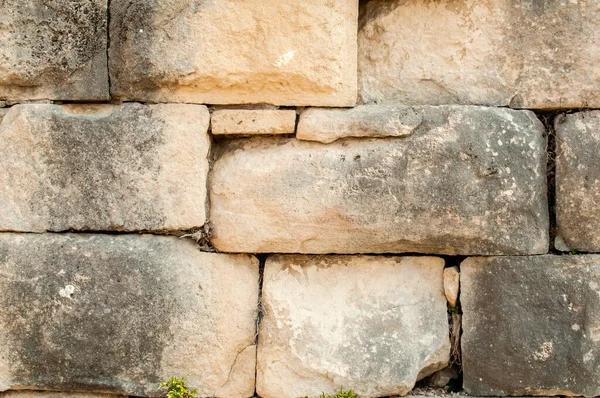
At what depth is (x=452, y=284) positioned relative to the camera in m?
2.55

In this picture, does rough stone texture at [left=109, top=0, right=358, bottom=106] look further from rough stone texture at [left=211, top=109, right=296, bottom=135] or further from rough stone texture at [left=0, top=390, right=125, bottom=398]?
rough stone texture at [left=0, top=390, right=125, bottom=398]

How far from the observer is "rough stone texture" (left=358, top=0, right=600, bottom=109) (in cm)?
247

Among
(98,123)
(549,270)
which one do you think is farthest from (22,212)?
(549,270)

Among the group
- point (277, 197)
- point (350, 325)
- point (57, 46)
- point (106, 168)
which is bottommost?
point (350, 325)

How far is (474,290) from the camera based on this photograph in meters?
2.51

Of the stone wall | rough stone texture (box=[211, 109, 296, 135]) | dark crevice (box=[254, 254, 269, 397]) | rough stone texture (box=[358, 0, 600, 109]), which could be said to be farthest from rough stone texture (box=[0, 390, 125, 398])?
rough stone texture (box=[358, 0, 600, 109])

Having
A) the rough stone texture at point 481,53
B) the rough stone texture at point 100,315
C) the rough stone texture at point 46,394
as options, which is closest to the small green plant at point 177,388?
the rough stone texture at point 100,315

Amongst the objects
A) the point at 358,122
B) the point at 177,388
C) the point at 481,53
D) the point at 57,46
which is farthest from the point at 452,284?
the point at 57,46

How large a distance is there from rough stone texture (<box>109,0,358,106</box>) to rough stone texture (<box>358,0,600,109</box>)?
23 cm

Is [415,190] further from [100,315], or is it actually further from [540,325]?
[100,315]

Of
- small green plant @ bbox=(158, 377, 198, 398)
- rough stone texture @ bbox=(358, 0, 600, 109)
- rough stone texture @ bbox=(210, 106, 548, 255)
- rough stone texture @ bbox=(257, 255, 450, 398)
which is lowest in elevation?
small green plant @ bbox=(158, 377, 198, 398)

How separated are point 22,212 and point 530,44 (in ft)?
7.43

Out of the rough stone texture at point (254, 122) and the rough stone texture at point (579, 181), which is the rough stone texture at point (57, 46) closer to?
the rough stone texture at point (254, 122)

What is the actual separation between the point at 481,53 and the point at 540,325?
3.86 feet
